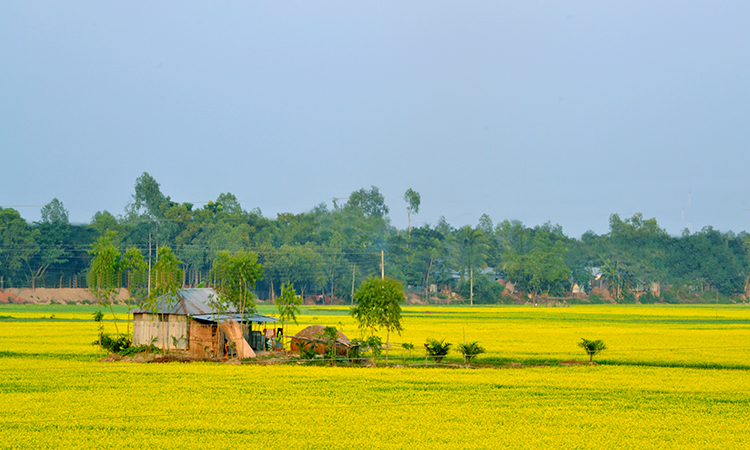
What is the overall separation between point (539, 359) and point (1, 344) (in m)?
27.6

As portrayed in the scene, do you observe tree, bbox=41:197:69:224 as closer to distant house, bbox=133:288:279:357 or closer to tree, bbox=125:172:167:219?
tree, bbox=125:172:167:219

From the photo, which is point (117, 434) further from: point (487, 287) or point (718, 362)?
point (487, 287)

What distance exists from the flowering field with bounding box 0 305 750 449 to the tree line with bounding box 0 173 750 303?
87608 mm

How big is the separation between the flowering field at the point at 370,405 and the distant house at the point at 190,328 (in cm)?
248

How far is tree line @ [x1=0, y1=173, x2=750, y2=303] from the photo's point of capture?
120 meters

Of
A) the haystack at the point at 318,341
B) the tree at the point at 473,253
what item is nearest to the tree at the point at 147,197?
the tree at the point at 473,253

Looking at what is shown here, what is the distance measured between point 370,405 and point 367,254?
115 m

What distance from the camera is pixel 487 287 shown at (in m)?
135

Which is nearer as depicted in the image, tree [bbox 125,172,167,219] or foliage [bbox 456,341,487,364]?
foliage [bbox 456,341,487,364]

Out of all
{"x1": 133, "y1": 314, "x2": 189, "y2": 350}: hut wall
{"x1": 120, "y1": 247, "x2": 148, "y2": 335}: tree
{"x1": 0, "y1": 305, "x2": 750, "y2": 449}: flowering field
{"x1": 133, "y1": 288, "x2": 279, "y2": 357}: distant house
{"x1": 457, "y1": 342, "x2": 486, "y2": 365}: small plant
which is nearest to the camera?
{"x1": 0, "y1": 305, "x2": 750, "y2": 449}: flowering field

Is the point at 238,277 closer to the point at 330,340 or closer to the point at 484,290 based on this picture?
the point at 330,340

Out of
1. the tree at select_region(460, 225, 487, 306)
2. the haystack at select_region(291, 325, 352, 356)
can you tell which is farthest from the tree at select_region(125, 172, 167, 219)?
the haystack at select_region(291, 325, 352, 356)

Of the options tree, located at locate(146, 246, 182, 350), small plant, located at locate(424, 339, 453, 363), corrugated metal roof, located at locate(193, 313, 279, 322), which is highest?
tree, located at locate(146, 246, 182, 350)

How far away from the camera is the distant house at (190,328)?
104 ft
